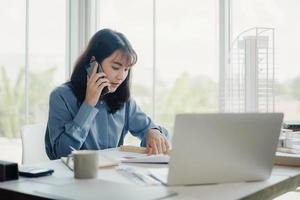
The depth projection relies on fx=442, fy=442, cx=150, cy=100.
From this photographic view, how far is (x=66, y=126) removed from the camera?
6.23ft

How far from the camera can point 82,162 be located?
4.17 ft

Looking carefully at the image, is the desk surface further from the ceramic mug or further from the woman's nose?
the woman's nose

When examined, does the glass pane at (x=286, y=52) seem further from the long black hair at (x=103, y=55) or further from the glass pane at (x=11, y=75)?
the glass pane at (x=11, y=75)

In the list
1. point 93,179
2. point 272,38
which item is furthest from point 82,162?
point 272,38

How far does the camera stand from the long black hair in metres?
2.04

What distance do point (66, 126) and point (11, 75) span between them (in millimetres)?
1393

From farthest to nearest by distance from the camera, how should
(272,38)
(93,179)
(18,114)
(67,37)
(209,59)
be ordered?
(67,37)
(18,114)
(209,59)
(272,38)
(93,179)

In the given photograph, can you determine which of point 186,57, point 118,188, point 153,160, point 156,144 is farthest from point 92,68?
point 186,57

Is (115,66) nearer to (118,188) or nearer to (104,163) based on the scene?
(104,163)

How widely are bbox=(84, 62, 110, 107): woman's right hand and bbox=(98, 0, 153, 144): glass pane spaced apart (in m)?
1.22

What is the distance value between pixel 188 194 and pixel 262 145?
11.8 inches

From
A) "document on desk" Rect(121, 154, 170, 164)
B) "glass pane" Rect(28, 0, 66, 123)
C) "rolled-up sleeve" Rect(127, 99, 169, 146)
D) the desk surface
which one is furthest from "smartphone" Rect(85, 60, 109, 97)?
"glass pane" Rect(28, 0, 66, 123)

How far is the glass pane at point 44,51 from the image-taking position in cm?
323

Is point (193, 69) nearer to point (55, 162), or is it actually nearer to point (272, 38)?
point (272, 38)
